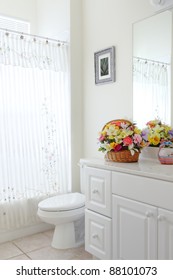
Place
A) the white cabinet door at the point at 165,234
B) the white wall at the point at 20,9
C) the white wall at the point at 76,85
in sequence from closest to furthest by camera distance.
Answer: the white cabinet door at the point at 165,234, the white wall at the point at 76,85, the white wall at the point at 20,9

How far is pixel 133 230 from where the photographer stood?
167 cm

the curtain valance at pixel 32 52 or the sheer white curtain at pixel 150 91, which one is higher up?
the curtain valance at pixel 32 52

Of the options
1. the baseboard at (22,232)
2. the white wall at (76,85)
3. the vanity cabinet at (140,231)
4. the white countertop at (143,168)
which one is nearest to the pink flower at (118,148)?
the white countertop at (143,168)

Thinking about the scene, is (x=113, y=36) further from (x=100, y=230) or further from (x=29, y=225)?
(x=29, y=225)

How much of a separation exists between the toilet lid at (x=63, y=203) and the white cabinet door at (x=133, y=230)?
0.57 m

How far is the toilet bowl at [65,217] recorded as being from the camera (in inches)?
89.1

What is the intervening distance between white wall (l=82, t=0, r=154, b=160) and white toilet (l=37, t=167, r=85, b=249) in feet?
1.94

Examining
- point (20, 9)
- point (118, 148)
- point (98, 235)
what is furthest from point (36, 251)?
point (20, 9)

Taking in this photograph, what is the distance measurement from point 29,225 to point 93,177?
1.18 meters

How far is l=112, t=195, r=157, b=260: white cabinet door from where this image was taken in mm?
1559

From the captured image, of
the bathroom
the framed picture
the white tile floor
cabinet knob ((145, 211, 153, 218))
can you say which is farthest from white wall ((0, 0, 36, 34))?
cabinet knob ((145, 211, 153, 218))

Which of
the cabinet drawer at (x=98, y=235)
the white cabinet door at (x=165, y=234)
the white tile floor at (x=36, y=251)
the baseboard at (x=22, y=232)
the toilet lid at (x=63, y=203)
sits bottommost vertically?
the white tile floor at (x=36, y=251)

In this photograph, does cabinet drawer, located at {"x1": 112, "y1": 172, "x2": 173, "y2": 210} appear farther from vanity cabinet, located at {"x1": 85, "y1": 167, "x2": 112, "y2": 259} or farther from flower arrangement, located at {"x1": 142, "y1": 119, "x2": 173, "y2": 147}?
flower arrangement, located at {"x1": 142, "y1": 119, "x2": 173, "y2": 147}

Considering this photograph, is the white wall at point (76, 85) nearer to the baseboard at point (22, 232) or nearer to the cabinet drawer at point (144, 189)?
the baseboard at point (22, 232)
